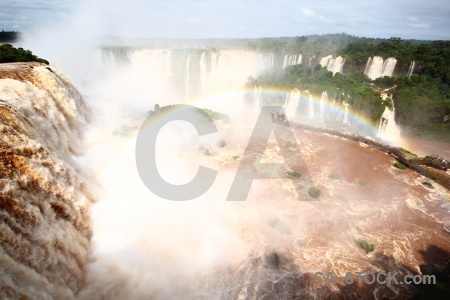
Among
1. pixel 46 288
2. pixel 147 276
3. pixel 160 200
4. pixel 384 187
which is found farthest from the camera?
pixel 384 187

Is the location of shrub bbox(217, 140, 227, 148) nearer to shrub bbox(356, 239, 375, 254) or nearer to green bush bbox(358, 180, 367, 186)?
green bush bbox(358, 180, 367, 186)

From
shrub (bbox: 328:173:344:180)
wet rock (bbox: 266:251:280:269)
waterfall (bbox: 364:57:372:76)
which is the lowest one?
wet rock (bbox: 266:251:280:269)

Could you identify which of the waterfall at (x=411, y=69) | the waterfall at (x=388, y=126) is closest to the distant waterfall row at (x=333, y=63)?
the waterfall at (x=411, y=69)

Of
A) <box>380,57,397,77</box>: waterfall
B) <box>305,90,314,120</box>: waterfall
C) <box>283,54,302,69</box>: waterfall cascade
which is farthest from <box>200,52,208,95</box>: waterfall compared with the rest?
<box>380,57,397,77</box>: waterfall

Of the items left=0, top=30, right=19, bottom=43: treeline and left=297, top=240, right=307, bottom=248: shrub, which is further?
left=0, top=30, right=19, bottom=43: treeline

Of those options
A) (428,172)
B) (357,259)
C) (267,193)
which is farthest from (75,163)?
(428,172)

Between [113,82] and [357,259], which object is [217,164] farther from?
[113,82]
